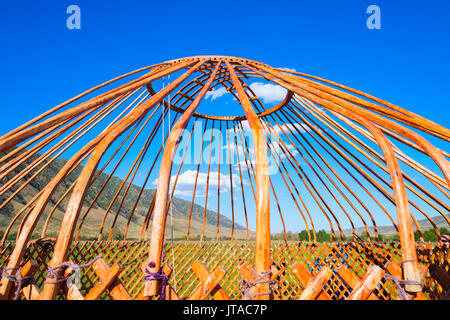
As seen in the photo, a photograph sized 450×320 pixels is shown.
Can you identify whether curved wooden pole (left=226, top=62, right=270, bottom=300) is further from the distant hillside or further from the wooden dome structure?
the distant hillside

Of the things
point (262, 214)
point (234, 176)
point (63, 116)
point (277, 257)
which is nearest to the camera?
point (262, 214)

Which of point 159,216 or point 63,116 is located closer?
point 159,216

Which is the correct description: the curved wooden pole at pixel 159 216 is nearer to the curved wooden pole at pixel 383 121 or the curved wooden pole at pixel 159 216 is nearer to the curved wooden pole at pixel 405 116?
the curved wooden pole at pixel 383 121

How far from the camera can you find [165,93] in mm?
2262

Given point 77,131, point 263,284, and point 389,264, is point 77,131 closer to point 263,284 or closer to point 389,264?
point 263,284

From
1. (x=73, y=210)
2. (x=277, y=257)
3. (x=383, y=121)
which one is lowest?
(x=277, y=257)

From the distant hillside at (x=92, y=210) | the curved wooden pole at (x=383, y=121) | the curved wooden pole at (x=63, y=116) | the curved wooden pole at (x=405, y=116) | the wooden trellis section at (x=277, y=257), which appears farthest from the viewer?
the distant hillside at (x=92, y=210)

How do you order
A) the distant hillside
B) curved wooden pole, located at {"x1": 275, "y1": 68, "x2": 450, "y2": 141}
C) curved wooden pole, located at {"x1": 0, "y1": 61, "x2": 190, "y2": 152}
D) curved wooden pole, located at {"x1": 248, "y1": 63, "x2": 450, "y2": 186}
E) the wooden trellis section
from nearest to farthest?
curved wooden pole, located at {"x1": 0, "y1": 61, "x2": 190, "y2": 152}, curved wooden pole, located at {"x1": 248, "y1": 63, "x2": 450, "y2": 186}, curved wooden pole, located at {"x1": 275, "y1": 68, "x2": 450, "y2": 141}, the wooden trellis section, the distant hillside

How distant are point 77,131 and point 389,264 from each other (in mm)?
3248

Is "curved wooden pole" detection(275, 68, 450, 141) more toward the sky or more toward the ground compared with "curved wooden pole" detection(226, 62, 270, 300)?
more toward the sky

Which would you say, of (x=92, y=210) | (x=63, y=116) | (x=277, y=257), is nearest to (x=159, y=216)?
(x=63, y=116)

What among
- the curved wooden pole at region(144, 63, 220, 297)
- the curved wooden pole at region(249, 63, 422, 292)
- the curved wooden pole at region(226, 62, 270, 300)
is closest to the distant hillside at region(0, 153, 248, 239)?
the curved wooden pole at region(144, 63, 220, 297)

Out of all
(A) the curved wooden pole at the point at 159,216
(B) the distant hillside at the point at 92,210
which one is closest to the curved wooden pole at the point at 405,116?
(A) the curved wooden pole at the point at 159,216

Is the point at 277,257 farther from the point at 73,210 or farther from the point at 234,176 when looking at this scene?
the point at 73,210
